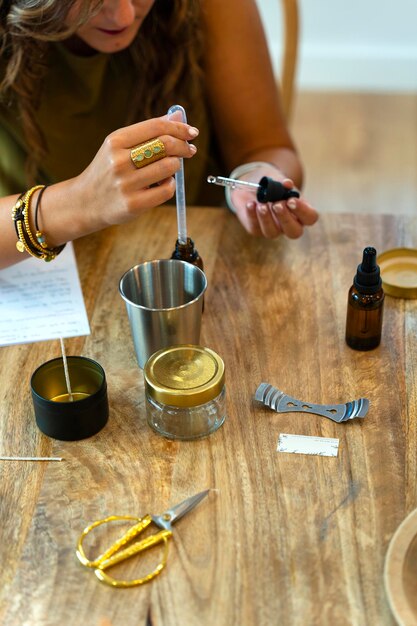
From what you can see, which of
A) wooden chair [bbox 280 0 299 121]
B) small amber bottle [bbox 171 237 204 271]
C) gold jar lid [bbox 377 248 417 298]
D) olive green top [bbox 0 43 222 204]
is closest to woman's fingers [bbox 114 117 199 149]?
small amber bottle [bbox 171 237 204 271]

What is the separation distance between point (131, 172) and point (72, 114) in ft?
1.78

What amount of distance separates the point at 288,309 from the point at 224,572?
0.49 meters

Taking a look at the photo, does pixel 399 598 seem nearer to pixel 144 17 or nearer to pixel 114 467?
pixel 114 467

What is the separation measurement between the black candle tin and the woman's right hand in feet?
0.72

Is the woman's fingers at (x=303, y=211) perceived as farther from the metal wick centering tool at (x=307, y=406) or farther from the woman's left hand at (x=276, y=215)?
the metal wick centering tool at (x=307, y=406)

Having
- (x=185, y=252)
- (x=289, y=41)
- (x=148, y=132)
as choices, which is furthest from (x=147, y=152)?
(x=289, y=41)

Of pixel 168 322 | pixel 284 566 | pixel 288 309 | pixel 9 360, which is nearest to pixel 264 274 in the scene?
pixel 288 309

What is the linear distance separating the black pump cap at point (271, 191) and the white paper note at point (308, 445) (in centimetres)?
44

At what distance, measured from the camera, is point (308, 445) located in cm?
100

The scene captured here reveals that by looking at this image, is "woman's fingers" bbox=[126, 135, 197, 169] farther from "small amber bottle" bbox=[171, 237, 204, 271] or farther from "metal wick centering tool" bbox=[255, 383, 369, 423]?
"metal wick centering tool" bbox=[255, 383, 369, 423]

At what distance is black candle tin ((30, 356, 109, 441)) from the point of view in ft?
3.25

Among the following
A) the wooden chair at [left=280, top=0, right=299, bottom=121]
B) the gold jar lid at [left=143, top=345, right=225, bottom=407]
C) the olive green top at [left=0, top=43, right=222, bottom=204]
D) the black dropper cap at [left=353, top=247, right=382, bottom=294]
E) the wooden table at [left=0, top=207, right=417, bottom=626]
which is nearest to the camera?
the wooden table at [left=0, top=207, right=417, bottom=626]

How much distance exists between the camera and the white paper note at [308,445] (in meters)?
1.00

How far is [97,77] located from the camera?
154 cm
